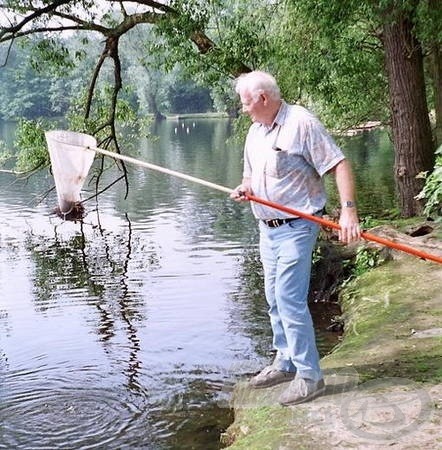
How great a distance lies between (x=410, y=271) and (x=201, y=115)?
82.3 m

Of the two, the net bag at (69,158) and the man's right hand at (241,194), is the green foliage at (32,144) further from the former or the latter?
the man's right hand at (241,194)

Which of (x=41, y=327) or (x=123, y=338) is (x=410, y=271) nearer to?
(x=123, y=338)

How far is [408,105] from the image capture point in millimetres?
10680

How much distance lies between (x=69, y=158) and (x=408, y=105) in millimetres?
6744

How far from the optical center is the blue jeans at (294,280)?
423 centimetres

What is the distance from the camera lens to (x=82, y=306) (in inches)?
417

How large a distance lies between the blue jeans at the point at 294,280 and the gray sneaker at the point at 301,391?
0.14 ft

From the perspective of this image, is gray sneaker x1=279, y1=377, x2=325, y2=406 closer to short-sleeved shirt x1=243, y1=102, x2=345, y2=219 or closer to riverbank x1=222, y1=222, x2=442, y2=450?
riverbank x1=222, y1=222, x2=442, y2=450

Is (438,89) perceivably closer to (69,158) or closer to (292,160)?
(69,158)

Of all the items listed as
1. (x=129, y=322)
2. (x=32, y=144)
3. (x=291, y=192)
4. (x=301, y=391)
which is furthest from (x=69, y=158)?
(x=32, y=144)

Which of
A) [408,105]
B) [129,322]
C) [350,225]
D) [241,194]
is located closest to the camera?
[350,225]

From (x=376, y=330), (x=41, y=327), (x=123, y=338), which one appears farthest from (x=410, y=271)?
(x=41, y=327)

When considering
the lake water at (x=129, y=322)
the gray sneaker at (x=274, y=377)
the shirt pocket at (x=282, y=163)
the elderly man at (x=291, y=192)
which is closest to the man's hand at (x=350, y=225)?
the elderly man at (x=291, y=192)

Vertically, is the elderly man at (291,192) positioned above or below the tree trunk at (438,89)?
below
